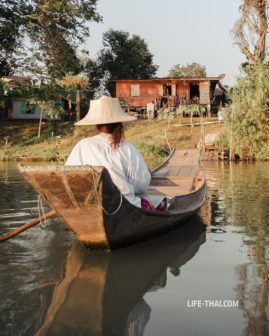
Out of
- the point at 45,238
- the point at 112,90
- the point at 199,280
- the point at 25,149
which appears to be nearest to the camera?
the point at 199,280

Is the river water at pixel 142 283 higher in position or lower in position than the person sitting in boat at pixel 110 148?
lower

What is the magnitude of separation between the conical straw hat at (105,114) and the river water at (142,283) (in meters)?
1.45

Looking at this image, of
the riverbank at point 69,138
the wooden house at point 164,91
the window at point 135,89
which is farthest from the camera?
the window at point 135,89

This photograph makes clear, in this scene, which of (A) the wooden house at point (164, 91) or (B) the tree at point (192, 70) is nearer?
(A) the wooden house at point (164, 91)

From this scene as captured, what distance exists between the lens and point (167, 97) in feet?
108

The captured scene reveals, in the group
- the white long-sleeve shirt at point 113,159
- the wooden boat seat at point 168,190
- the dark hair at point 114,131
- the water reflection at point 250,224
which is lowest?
the water reflection at point 250,224

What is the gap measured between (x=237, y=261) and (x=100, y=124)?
207cm

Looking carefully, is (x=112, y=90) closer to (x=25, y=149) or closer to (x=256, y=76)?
(x=25, y=149)

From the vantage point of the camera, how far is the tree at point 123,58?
4072 cm

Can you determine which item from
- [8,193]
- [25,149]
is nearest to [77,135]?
[25,149]

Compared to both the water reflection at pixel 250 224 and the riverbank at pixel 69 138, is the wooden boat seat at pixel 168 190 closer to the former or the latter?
the water reflection at pixel 250 224

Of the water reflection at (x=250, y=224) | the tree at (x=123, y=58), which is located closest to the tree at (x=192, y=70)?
the tree at (x=123, y=58)

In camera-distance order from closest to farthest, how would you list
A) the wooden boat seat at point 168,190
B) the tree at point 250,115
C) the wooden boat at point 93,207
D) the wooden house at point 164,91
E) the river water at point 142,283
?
the river water at point 142,283 < the wooden boat at point 93,207 < the wooden boat seat at point 168,190 < the tree at point 250,115 < the wooden house at point 164,91

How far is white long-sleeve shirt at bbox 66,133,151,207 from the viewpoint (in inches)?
195
